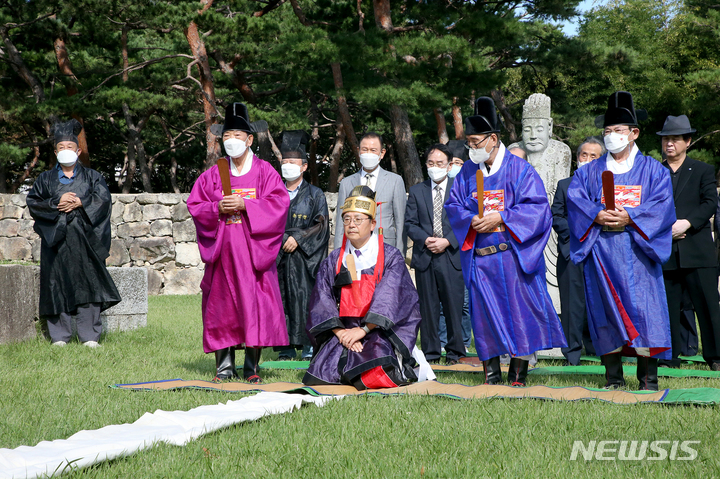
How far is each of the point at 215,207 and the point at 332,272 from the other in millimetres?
1002

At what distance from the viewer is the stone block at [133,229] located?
13.4m

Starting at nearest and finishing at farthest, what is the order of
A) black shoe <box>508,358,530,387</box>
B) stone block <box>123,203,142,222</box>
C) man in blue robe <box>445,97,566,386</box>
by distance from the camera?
man in blue robe <box>445,97,566,386</box>
black shoe <box>508,358,530,387</box>
stone block <box>123,203,142,222</box>

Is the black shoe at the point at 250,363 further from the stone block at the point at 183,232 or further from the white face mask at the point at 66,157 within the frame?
the stone block at the point at 183,232

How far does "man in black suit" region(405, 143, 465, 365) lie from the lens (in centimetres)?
657

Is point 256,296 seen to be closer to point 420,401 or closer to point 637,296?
point 420,401

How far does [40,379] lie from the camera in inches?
201

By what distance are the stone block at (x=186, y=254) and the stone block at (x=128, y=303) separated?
477cm

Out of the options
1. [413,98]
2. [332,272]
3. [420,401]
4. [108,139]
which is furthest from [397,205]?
[108,139]

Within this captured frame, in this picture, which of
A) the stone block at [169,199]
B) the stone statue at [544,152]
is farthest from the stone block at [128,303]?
the stone block at [169,199]

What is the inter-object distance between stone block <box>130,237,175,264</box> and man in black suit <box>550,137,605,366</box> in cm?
851

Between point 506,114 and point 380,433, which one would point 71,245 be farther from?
point 506,114

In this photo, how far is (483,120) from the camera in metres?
5.15

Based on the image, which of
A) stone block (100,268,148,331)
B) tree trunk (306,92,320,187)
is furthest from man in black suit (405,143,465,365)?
tree trunk (306,92,320,187)

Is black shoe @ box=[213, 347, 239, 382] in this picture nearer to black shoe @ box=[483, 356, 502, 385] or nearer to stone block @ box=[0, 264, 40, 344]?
black shoe @ box=[483, 356, 502, 385]
